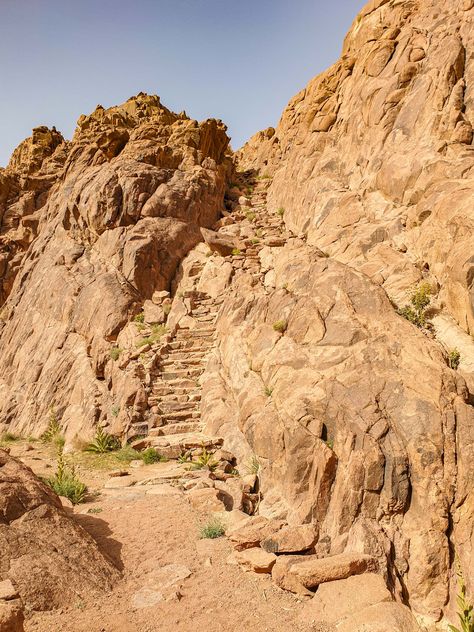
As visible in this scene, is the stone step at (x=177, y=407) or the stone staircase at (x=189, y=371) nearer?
the stone staircase at (x=189, y=371)

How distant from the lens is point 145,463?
39.1ft

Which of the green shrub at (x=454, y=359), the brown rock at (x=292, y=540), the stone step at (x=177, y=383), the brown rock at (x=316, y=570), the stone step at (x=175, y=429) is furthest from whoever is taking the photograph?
the stone step at (x=177, y=383)

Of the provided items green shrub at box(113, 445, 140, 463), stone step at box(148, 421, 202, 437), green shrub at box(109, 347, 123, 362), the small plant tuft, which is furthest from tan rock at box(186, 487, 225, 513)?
green shrub at box(109, 347, 123, 362)

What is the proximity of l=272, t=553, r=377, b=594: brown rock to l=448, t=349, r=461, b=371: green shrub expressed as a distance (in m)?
4.43

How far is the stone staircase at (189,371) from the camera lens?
1273cm

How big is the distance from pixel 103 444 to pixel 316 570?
368 inches

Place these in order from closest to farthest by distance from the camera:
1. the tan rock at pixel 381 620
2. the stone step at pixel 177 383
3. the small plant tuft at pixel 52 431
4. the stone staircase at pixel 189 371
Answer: the tan rock at pixel 381 620 < the stone staircase at pixel 189 371 < the stone step at pixel 177 383 < the small plant tuft at pixel 52 431

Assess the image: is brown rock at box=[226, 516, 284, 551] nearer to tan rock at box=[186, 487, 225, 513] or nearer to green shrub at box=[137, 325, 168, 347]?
tan rock at box=[186, 487, 225, 513]

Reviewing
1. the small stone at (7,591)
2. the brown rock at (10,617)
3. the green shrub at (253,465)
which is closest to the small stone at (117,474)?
the green shrub at (253,465)

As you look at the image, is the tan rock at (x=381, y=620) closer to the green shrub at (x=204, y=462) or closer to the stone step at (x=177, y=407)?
the green shrub at (x=204, y=462)

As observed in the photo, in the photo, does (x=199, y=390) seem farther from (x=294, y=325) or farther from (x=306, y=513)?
(x=306, y=513)

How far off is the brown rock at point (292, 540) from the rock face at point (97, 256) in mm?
8224

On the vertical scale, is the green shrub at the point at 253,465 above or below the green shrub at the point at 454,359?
below

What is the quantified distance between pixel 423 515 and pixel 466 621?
89.8 inches
